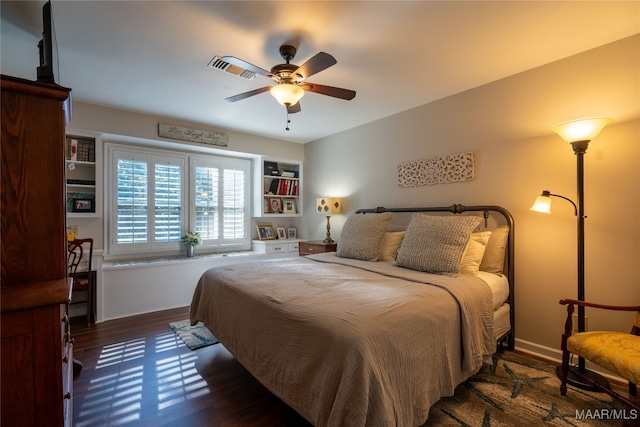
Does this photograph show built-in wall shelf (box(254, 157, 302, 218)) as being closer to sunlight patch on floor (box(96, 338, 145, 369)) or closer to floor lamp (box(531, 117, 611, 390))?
sunlight patch on floor (box(96, 338, 145, 369))

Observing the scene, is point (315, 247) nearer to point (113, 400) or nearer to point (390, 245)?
point (390, 245)

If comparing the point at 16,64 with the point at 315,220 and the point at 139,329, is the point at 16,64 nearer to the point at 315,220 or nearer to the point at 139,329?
the point at 139,329

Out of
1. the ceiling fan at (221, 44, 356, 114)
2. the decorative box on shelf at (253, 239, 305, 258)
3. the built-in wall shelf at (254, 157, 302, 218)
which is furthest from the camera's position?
the built-in wall shelf at (254, 157, 302, 218)

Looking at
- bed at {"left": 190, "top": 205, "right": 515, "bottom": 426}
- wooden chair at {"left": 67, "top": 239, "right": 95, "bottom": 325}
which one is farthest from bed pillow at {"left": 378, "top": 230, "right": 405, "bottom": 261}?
wooden chair at {"left": 67, "top": 239, "right": 95, "bottom": 325}

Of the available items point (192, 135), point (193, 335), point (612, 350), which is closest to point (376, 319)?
point (612, 350)

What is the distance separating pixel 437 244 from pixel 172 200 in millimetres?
3588

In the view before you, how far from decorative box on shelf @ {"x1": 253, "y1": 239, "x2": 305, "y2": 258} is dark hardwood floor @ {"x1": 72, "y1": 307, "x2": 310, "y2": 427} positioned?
1965 millimetres

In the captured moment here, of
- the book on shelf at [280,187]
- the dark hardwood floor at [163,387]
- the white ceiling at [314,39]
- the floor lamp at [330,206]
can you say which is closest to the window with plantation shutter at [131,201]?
the white ceiling at [314,39]

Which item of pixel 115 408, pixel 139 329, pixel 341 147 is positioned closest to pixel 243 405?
pixel 115 408

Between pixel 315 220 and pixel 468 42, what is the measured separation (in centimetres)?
338

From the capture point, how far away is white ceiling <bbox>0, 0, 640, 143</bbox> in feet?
5.69

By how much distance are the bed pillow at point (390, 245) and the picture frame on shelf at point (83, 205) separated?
11.2ft

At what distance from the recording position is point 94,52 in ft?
7.14

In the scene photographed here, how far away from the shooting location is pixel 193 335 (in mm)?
2846
